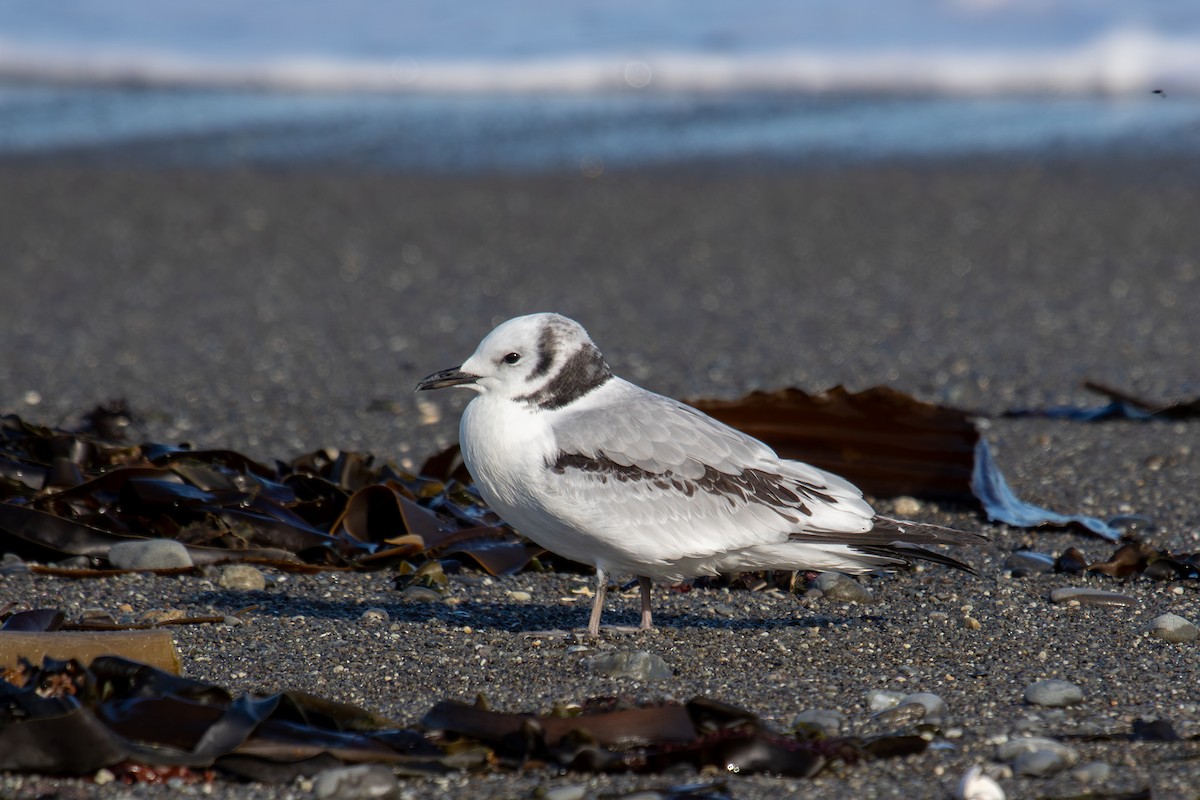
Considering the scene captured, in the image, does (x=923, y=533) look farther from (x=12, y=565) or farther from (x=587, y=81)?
(x=587, y=81)

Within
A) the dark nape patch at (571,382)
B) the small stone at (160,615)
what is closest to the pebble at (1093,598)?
the dark nape patch at (571,382)

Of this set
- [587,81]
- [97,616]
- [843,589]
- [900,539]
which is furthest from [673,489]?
[587,81]

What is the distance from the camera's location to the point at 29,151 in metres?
13.4

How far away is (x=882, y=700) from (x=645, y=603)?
961 millimetres

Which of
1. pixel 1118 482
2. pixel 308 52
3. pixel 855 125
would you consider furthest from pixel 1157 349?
pixel 308 52

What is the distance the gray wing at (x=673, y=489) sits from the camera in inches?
165

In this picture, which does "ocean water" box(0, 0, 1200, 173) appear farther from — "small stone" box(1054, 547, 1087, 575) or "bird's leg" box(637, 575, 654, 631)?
"bird's leg" box(637, 575, 654, 631)

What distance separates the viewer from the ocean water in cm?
1356

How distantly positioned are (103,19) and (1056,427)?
51.7 feet

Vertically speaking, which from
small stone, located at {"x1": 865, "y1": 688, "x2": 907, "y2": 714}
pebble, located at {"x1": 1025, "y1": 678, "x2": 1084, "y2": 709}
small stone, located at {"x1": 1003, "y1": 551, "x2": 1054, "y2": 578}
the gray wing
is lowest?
small stone, located at {"x1": 865, "y1": 688, "x2": 907, "y2": 714}

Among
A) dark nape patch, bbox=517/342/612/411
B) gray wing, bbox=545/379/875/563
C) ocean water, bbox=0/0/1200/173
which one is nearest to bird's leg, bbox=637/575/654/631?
gray wing, bbox=545/379/875/563

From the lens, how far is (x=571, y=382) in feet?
14.4

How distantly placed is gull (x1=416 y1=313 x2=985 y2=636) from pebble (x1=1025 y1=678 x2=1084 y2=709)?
561mm

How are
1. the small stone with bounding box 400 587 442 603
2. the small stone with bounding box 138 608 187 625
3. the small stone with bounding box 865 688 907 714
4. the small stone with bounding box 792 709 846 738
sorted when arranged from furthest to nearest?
the small stone with bounding box 400 587 442 603
the small stone with bounding box 138 608 187 625
the small stone with bounding box 865 688 907 714
the small stone with bounding box 792 709 846 738
